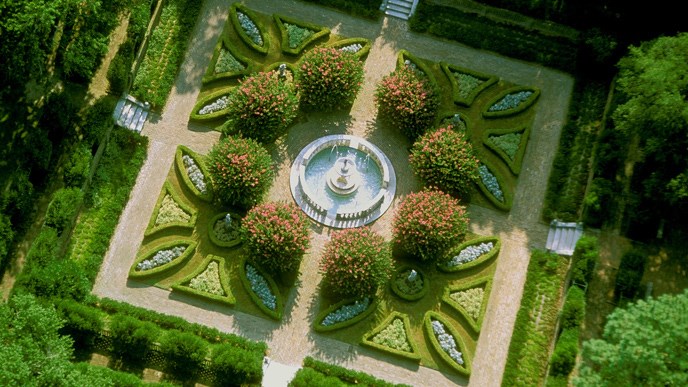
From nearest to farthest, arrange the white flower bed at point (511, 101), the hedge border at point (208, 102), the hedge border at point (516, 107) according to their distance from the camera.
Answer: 1. the hedge border at point (208, 102)
2. the hedge border at point (516, 107)
3. the white flower bed at point (511, 101)

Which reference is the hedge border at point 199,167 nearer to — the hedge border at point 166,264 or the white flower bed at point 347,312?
the hedge border at point 166,264

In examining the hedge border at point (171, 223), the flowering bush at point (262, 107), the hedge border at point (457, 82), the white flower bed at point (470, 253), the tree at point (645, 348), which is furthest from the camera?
the hedge border at point (457, 82)


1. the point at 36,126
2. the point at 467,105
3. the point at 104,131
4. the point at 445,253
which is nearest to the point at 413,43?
the point at 467,105

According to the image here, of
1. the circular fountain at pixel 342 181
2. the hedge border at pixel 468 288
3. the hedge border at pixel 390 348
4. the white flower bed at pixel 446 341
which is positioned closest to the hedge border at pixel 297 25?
the circular fountain at pixel 342 181

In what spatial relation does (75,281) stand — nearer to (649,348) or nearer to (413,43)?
(413,43)

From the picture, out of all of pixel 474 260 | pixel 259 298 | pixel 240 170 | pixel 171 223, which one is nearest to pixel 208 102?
pixel 240 170

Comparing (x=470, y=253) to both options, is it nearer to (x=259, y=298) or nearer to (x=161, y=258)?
(x=259, y=298)

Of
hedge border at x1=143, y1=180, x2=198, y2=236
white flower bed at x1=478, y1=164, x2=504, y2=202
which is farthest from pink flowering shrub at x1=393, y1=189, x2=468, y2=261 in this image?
hedge border at x1=143, y1=180, x2=198, y2=236
